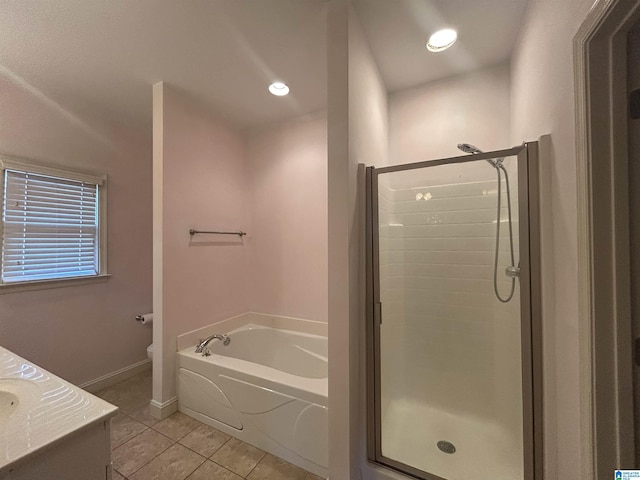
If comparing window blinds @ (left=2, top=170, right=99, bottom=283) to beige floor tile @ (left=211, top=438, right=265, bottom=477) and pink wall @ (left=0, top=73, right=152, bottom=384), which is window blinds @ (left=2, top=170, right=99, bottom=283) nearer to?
pink wall @ (left=0, top=73, right=152, bottom=384)

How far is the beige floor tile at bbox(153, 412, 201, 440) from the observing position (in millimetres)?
1853

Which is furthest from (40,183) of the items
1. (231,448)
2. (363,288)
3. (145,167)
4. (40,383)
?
(363,288)

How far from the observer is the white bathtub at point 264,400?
5.08 feet

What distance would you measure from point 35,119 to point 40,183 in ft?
1.63

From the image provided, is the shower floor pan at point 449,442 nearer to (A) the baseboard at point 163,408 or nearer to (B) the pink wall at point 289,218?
(B) the pink wall at point 289,218

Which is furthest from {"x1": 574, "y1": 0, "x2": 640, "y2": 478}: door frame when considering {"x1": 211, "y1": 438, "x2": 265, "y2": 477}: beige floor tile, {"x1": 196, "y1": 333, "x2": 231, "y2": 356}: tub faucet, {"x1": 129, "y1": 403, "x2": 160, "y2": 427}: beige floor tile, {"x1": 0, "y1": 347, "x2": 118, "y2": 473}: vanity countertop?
{"x1": 129, "y1": 403, "x2": 160, "y2": 427}: beige floor tile

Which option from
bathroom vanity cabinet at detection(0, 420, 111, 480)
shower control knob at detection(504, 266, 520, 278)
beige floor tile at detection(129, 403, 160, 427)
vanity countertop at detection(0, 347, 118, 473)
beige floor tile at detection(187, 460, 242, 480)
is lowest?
beige floor tile at detection(129, 403, 160, 427)

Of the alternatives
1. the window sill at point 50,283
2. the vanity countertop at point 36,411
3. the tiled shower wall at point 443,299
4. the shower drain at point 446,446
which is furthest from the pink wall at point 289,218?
the vanity countertop at point 36,411

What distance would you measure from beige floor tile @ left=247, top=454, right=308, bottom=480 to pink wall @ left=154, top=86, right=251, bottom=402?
972 millimetres

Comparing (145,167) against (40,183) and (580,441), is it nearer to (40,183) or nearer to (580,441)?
(40,183)

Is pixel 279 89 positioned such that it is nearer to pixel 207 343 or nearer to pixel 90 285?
pixel 207 343

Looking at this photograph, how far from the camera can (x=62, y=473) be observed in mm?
762

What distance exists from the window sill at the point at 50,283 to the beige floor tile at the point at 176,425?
1.41 meters

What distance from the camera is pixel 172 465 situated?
1.58 metres
